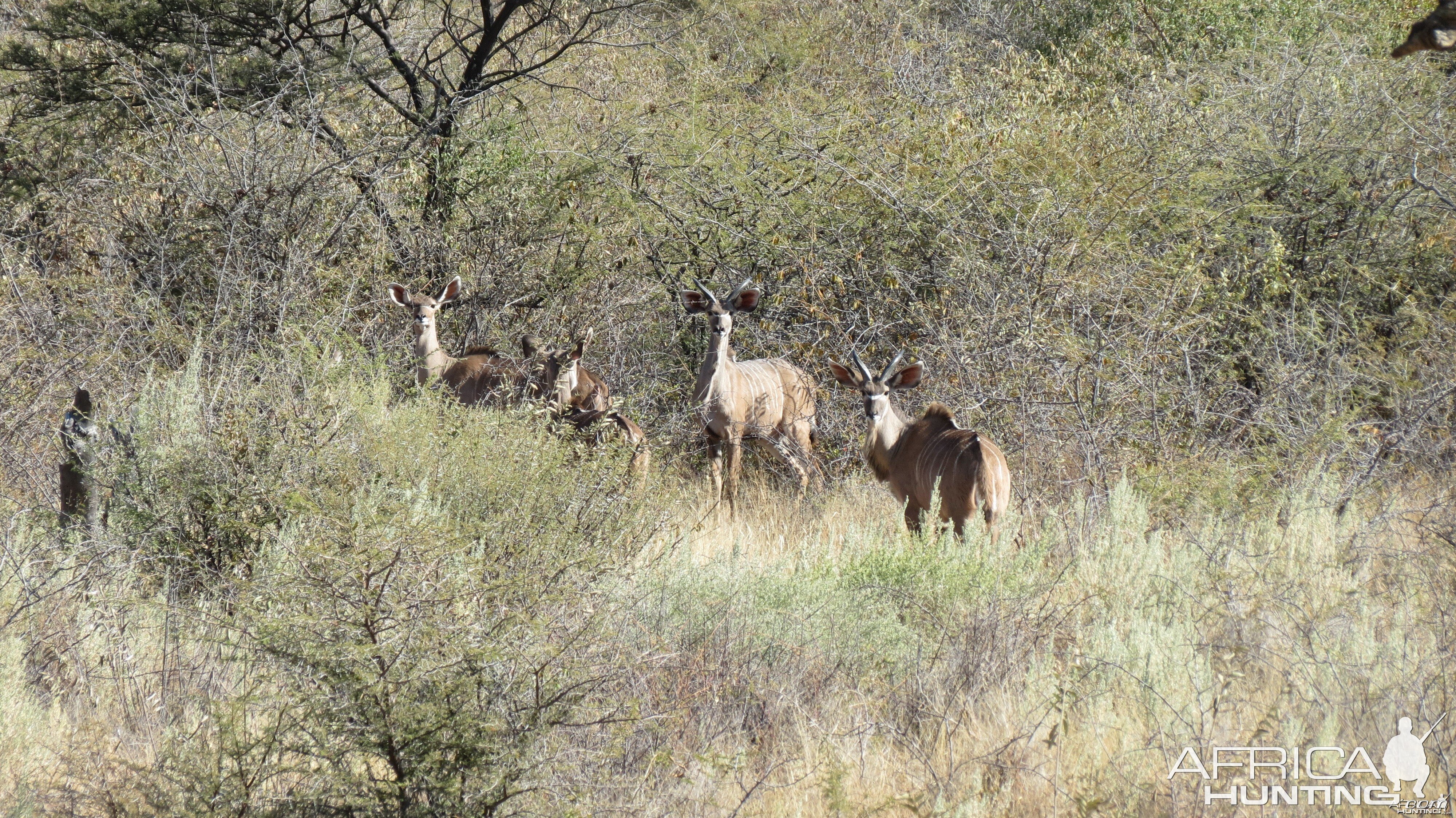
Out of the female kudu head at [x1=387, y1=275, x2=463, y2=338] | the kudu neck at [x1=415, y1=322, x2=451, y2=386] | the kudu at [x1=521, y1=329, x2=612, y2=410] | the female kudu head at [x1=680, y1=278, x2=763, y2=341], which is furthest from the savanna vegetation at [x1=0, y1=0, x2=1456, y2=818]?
the female kudu head at [x1=680, y1=278, x2=763, y2=341]

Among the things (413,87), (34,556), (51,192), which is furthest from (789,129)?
(34,556)

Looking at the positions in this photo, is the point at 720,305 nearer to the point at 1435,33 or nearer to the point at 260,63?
the point at 260,63

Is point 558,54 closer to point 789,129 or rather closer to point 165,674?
point 789,129

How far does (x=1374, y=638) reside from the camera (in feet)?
15.5

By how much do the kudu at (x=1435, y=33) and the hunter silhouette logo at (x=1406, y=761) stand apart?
202 centimetres

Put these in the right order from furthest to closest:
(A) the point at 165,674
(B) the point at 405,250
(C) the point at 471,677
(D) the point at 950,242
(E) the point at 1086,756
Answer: (B) the point at 405,250, (D) the point at 950,242, (A) the point at 165,674, (E) the point at 1086,756, (C) the point at 471,677

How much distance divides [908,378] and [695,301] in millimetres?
1935

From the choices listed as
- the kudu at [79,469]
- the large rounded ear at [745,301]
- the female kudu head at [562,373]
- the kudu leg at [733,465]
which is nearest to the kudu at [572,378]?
the female kudu head at [562,373]

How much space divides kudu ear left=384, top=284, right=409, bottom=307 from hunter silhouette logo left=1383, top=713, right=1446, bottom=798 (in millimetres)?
7066

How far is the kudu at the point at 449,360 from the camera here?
28.6ft

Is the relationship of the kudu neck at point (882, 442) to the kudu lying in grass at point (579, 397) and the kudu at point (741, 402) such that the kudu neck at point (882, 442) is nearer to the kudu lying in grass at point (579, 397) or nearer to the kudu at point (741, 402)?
the kudu at point (741, 402)

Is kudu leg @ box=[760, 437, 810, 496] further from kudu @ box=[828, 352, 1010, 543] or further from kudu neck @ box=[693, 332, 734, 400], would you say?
kudu @ box=[828, 352, 1010, 543]

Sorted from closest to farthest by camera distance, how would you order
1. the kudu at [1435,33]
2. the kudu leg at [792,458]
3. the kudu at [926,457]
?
the kudu at [1435,33]
the kudu at [926,457]
the kudu leg at [792,458]

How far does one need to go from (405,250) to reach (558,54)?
205 cm
